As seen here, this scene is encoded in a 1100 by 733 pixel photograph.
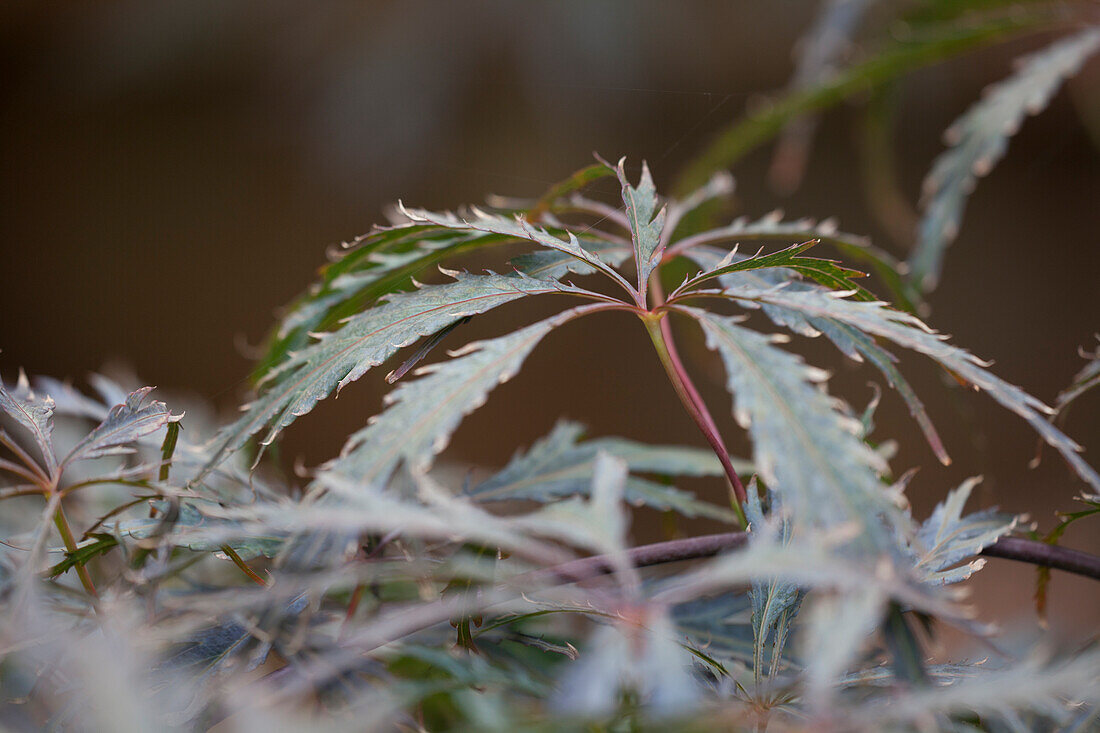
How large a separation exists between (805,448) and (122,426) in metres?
0.19

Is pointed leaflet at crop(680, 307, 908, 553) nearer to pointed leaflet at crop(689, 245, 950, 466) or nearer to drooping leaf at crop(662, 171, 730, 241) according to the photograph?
pointed leaflet at crop(689, 245, 950, 466)

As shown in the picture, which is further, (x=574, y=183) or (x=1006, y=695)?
(x=574, y=183)

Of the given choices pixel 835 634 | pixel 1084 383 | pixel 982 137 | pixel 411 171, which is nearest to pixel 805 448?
pixel 835 634

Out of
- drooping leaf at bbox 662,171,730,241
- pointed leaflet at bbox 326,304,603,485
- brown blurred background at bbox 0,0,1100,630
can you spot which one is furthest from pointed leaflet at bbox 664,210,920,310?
brown blurred background at bbox 0,0,1100,630

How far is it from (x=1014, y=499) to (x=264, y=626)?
1.76 meters

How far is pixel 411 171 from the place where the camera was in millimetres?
1662

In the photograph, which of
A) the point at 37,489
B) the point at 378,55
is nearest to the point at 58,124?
the point at 378,55

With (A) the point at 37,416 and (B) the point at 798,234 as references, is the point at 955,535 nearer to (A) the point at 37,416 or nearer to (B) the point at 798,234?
(B) the point at 798,234

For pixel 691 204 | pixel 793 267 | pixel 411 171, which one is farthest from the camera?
pixel 411 171

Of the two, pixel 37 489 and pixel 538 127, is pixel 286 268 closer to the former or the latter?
pixel 538 127

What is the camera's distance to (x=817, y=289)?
0.23 m

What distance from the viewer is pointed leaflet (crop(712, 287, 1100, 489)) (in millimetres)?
202

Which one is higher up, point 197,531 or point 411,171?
point 411,171

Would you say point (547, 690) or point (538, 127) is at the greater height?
point (538, 127)
